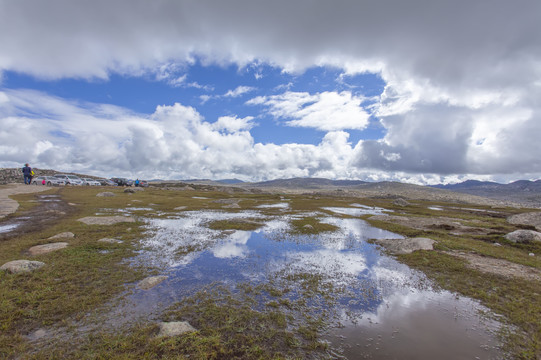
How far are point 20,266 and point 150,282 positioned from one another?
8.42m

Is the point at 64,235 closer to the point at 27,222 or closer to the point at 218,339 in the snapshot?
the point at 27,222

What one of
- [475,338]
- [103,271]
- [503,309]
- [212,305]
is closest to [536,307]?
[503,309]

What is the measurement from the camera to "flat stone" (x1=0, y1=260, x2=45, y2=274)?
13883mm

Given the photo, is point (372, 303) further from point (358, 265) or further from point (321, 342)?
point (358, 265)

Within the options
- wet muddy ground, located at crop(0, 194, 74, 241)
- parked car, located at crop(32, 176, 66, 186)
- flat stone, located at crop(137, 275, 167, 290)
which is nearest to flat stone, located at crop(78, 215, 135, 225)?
wet muddy ground, located at crop(0, 194, 74, 241)

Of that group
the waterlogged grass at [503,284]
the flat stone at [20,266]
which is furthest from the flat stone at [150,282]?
the waterlogged grass at [503,284]

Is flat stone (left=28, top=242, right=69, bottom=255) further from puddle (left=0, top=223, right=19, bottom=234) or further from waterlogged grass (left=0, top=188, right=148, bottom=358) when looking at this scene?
puddle (left=0, top=223, right=19, bottom=234)

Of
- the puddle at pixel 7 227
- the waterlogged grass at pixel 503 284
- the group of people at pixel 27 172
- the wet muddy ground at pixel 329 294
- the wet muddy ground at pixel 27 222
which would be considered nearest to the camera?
the wet muddy ground at pixel 329 294

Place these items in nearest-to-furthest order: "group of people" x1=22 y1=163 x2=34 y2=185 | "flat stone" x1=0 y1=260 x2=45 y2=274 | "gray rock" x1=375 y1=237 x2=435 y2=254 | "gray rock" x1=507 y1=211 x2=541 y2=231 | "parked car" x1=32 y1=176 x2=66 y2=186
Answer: "flat stone" x1=0 y1=260 x2=45 y2=274 → "gray rock" x1=375 y1=237 x2=435 y2=254 → "gray rock" x1=507 y1=211 x2=541 y2=231 → "group of people" x1=22 y1=163 x2=34 y2=185 → "parked car" x1=32 y1=176 x2=66 y2=186

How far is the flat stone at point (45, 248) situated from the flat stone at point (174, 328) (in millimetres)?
15315

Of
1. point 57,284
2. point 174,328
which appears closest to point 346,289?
point 174,328

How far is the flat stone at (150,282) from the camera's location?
44.6ft

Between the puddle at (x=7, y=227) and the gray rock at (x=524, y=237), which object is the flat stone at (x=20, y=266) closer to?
the puddle at (x=7, y=227)

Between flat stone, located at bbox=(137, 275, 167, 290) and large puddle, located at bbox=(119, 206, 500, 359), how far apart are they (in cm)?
40
